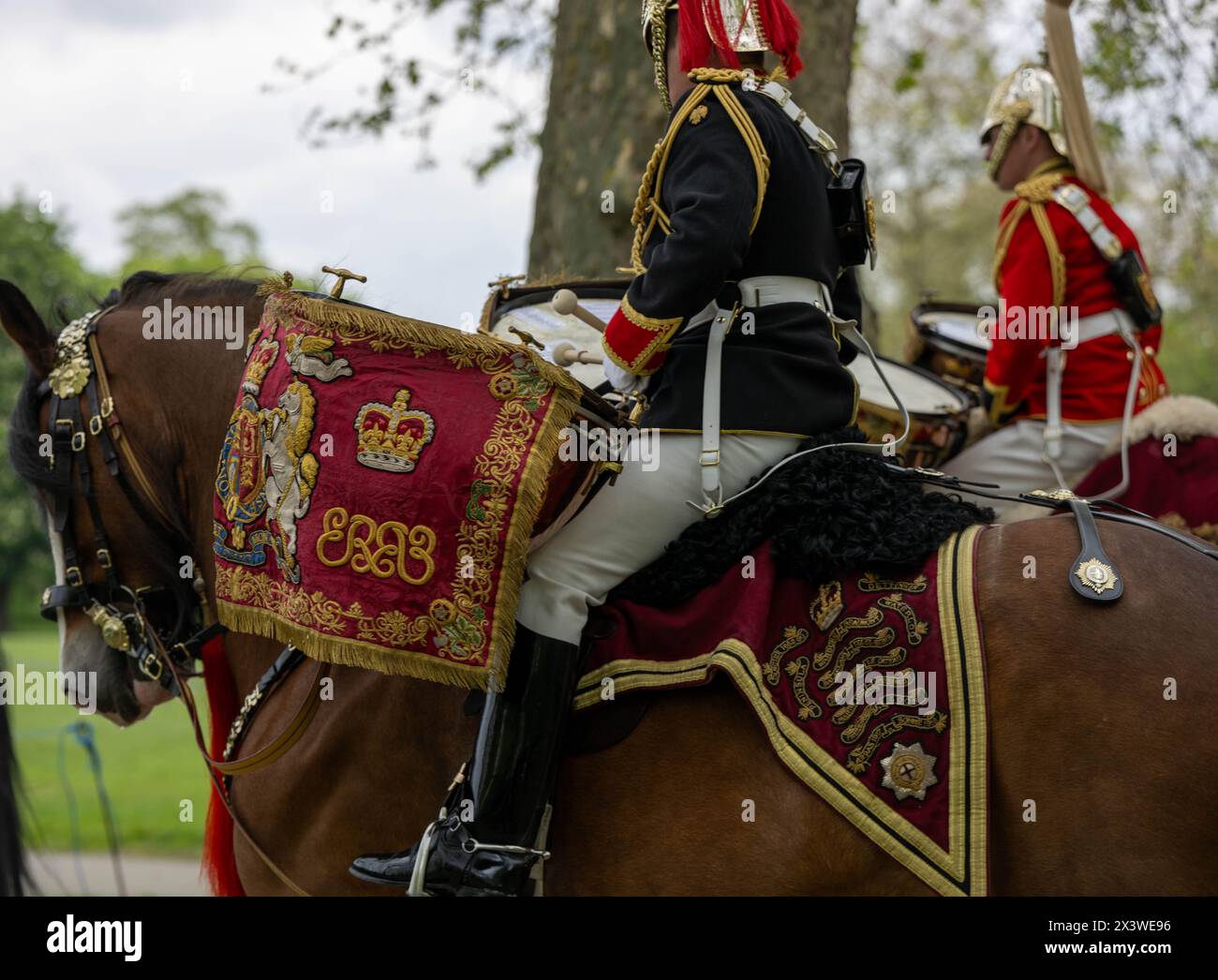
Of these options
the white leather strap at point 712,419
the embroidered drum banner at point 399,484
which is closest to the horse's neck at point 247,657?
the embroidered drum banner at point 399,484

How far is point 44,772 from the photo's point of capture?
44.3ft

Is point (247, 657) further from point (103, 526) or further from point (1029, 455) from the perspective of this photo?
point (1029, 455)

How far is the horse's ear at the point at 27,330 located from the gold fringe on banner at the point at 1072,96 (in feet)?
13.0

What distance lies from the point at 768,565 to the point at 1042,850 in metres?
0.84

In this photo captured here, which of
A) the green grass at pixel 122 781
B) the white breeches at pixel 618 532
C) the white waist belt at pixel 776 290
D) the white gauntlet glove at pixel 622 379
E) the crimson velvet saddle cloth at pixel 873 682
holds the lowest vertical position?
the green grass at pixel 122 781

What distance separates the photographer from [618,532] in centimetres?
306

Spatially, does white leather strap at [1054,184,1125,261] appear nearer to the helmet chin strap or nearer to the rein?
the helmet chin strap

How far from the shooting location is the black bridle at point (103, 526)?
355 cm

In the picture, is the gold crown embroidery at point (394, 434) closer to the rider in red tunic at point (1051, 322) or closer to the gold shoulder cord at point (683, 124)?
the gold shoulder cord at point (683, 124)

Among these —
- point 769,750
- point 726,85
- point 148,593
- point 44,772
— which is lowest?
point 44,772

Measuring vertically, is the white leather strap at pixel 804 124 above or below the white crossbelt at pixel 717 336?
above

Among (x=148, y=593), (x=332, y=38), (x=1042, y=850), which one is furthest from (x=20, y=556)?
(x=1042, y=850)
